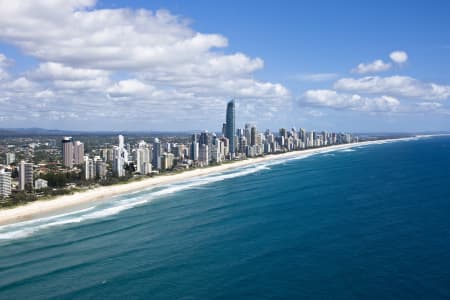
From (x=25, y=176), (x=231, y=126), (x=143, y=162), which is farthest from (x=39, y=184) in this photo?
(x=231, y=126)

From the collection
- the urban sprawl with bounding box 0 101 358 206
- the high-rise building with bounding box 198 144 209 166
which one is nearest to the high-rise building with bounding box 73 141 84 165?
the urban sprawl with bounding box 0 101 358 206

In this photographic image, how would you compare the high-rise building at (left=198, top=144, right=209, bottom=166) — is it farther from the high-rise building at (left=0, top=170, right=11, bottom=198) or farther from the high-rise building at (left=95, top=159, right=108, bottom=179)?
the high-rise building at (left=0, top=170, right=11, bottom=198)

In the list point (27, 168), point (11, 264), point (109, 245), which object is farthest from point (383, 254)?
point (27, 168)

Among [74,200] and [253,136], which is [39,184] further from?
[253,136]

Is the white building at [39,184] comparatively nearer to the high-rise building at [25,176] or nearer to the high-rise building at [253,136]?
the high-rise building at [25,176]

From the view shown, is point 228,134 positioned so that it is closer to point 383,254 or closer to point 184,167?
point 184,167

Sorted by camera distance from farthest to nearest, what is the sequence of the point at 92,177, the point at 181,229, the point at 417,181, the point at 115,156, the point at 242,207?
1. the point at 115,156
2. the point at 92,177
3. the point at 417,181
4. the point at 242,207
5. the point at 181,229
